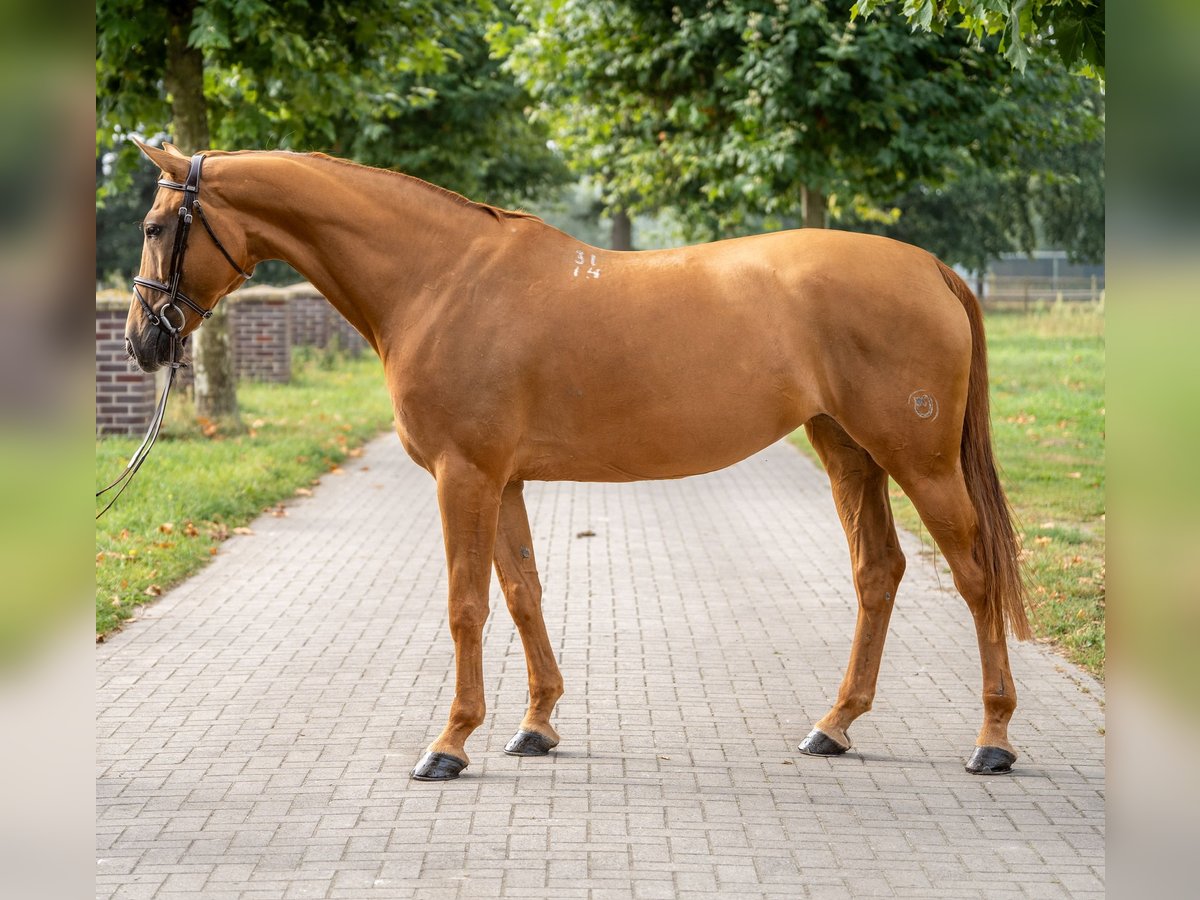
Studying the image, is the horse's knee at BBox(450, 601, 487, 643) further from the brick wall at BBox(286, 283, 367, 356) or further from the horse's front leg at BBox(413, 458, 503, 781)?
the brick wall at BBox(286, 283, 367, 356)

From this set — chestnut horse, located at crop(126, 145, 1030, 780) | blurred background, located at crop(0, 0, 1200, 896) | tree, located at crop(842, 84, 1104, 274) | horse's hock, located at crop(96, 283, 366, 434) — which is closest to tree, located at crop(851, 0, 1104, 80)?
→ blurred background, located at crop(0, 0, 1200, 896)

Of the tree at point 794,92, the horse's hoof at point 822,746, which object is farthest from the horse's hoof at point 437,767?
the tree at point 794,92

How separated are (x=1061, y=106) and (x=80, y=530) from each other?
16.4 m

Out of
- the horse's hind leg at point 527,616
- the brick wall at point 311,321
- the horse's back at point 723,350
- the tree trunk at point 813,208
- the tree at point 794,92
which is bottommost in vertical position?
the horse's hind leg at point 527,616

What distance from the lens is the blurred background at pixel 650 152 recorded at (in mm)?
1940

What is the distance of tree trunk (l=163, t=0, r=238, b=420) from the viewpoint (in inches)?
529

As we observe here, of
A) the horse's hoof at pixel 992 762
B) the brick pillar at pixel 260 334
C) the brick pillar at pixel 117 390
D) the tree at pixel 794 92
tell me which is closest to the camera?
the horse's hoof at pixel 992 762

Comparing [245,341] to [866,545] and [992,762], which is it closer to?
[866,545]

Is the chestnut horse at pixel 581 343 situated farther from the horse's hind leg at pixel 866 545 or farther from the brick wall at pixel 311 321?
the brick wall at pixel 311 321

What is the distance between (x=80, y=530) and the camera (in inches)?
82.4

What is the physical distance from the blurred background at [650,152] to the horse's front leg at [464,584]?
2.50 meters

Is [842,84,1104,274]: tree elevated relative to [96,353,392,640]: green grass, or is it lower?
elevated

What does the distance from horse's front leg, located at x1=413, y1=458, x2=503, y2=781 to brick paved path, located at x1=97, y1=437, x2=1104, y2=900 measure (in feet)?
0.43

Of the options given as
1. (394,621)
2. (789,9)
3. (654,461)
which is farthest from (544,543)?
(789,9)
